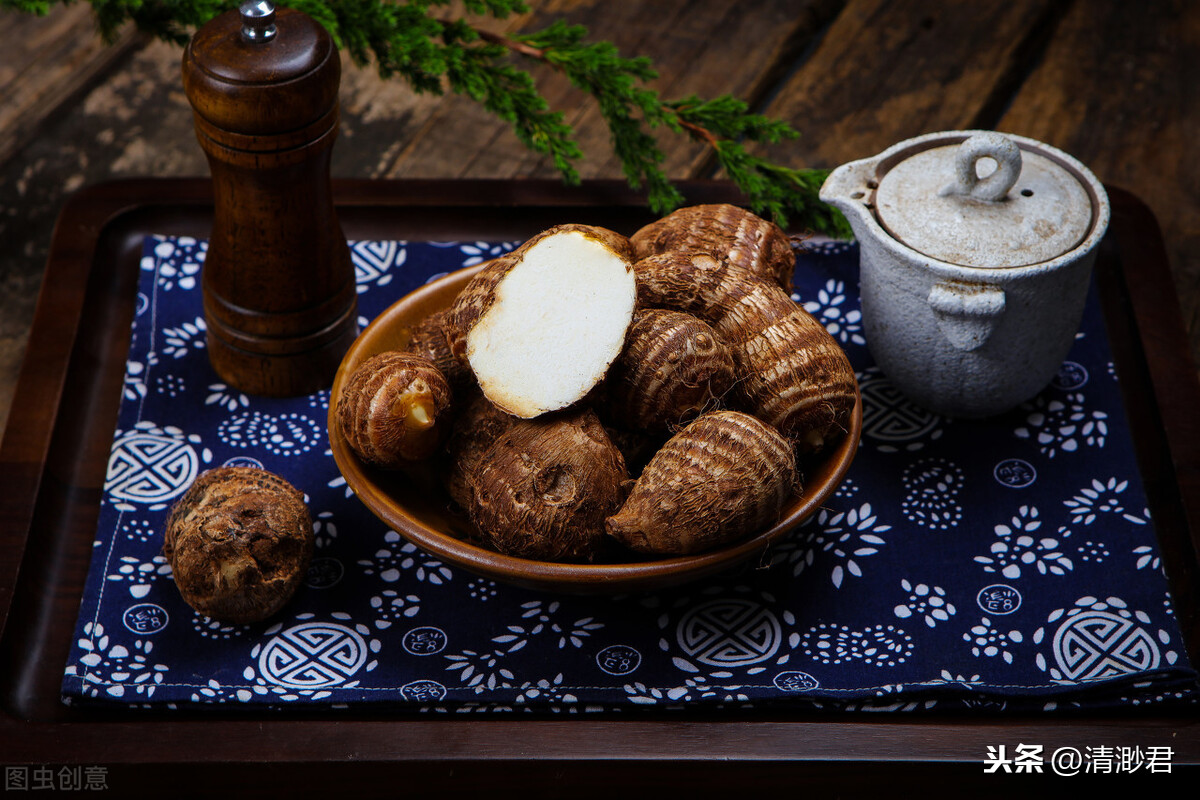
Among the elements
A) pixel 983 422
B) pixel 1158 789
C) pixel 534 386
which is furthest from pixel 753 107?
pixel 1158 789

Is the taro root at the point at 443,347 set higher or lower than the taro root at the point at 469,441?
higher

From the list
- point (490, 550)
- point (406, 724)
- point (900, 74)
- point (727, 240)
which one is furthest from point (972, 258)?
point (900, 74)

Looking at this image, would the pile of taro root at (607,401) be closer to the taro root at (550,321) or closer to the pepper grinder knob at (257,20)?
the taro root at (550,321)

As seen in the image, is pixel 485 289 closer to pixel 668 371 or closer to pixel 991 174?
pixel 668 371

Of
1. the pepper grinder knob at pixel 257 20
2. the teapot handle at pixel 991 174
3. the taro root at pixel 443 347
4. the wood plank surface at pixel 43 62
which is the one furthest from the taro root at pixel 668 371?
the wood plank surface at pixel 43 62

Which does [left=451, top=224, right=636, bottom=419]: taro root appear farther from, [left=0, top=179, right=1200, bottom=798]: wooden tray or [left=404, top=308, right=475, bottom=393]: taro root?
[left=0, top=179, right=1200, bottom=798]: wooden tray

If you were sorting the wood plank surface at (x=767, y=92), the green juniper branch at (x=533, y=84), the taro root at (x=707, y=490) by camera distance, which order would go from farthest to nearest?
the wood plank surface at (x=767, y=92)
the green juniper branch at (x=533, y=84)
the taro root at (x=707, y=490)
